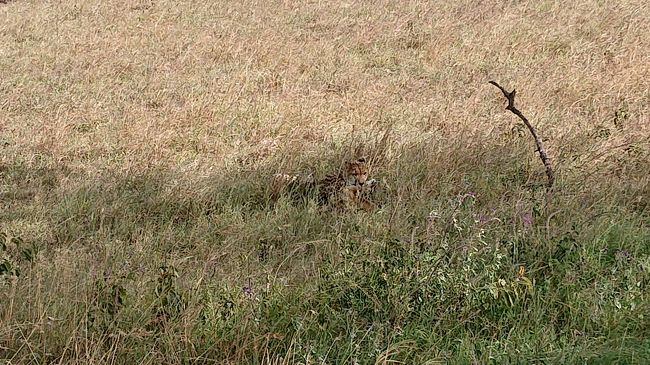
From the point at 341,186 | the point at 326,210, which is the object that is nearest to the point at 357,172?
the point at 341,186

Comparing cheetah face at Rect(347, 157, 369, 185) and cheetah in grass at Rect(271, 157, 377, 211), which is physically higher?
cheetah face at Rect(347, 157, 369, 185)

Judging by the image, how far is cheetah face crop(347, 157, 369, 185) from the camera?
15.0ft

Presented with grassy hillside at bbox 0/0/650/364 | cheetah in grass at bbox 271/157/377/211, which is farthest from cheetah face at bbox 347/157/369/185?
grassy hillside at bbox 0/0/650/364

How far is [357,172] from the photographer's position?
183 inches

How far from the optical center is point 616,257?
129 inches

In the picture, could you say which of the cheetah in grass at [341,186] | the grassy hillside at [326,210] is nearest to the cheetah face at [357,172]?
the cheetah in grass at [341,186]

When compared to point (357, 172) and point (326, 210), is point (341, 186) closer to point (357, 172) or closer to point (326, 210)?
point (357, 172)

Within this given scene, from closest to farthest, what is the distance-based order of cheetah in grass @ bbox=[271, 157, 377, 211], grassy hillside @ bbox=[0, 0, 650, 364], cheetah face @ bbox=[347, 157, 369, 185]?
grassy hillside @ bbox=[0, 0, 650, 364] < cheetah in grass @ bbox=[271, 157, 377, 211] < cheetah face @ bbox=[347, 157, 369, 185]

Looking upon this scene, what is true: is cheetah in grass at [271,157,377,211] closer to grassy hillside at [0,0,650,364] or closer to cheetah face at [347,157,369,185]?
cheetah face at [347,157,369,185]

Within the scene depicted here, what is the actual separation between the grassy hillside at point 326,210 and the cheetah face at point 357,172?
20 cm

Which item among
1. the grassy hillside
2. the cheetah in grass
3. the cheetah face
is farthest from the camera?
the cheetah face

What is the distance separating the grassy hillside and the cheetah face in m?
0.20

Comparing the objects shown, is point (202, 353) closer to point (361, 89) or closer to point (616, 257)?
point (616, 257)

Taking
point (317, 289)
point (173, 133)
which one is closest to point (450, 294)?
point (317, 289)
